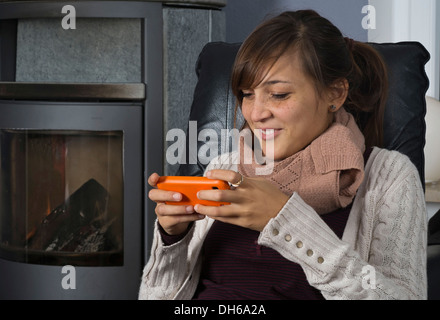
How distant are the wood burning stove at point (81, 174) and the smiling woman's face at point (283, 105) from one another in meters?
0.77

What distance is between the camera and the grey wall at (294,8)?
233 cm

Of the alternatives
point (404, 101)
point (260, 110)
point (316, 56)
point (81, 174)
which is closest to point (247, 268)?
point (260, 110)

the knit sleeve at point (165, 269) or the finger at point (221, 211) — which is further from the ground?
the finger at point (221, 211)

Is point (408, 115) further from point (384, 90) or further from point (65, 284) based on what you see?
point (65, 284)

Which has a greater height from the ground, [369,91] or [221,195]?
[369,91]

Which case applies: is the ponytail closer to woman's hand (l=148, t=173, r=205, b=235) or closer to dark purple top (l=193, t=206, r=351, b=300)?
dark purple top (l=193, t=206, r=351, b=300)

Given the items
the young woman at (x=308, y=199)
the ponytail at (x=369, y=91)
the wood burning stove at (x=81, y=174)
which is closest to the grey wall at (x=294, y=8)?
the wood burning stove at (x=81, y=174)

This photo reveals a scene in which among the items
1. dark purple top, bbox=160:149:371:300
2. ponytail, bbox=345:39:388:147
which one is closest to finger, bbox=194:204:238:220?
dark purple top, bbox=160:149:371:300

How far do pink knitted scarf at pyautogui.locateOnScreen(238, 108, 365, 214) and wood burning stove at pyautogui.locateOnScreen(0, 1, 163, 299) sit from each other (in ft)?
2.53

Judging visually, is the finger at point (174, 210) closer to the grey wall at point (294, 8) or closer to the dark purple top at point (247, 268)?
the dark purple top at point (247, 268)

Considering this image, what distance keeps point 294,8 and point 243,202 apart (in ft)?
4.79

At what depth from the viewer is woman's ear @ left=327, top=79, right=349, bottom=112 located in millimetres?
1328

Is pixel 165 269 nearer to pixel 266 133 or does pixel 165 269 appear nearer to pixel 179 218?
pixel 179 218

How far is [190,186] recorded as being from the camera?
109cm
